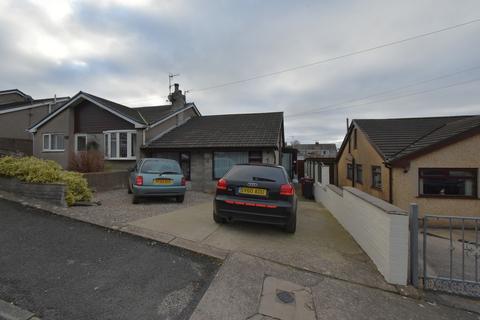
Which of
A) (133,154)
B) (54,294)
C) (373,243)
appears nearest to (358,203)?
(373,243)

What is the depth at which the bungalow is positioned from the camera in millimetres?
12539

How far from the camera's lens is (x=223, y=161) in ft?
41.5

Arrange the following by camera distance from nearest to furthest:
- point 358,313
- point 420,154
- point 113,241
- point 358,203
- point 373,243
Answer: point 358,313 → point 373,243 → point 113,241 → point 358,203 → point 420,154

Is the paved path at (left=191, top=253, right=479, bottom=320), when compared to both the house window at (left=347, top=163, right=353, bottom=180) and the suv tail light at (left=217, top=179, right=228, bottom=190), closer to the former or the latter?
the suv tail light at (left=217, top=179, right=228, bottom=190)

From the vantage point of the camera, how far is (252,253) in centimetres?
391

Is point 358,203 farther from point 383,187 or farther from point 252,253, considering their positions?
point 383,187

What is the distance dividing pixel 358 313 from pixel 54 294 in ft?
11.1

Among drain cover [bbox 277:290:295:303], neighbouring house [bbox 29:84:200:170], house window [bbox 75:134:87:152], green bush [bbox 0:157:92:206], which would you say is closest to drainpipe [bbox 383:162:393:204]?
drain cover [bbox 277:290:295:303]

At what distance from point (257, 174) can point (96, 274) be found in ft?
10.6

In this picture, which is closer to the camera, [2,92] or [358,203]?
[358,203]

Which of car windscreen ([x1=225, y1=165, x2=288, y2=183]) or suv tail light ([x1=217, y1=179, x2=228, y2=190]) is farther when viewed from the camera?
suv tail light ([x1=217, y1=179, x2=228, y2=190])

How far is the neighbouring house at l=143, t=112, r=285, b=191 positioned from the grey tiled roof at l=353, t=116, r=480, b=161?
4787 mm

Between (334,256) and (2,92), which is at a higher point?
(2,92)

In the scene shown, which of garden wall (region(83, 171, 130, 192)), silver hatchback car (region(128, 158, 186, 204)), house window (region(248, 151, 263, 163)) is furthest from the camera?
house window (region(248, 151, 263, 163))
